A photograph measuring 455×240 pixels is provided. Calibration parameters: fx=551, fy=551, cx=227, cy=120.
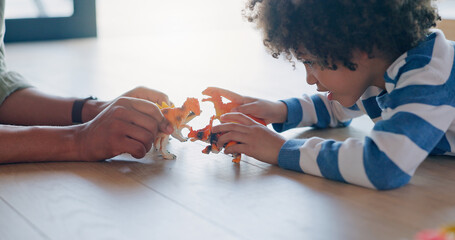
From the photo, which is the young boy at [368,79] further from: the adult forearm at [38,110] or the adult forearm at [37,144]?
the adult forearm at [38,110]

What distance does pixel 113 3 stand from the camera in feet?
13.9

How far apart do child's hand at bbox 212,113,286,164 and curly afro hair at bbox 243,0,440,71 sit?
18 centimetres

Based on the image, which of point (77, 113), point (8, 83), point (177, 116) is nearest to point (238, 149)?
point (177, 116)

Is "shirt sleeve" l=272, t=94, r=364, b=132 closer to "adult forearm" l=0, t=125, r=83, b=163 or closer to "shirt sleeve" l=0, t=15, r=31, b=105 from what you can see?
"adult forearm" l=0, t=125, r=83, b=163

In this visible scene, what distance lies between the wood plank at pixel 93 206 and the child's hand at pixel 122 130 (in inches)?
1.5

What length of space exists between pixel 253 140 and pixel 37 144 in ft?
1.39

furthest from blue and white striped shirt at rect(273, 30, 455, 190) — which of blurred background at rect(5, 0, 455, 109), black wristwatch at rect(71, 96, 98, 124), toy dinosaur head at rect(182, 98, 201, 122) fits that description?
black wristwatch at rect(71, 96, 98, 124)

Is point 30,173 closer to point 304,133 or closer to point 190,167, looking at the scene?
point 190,167

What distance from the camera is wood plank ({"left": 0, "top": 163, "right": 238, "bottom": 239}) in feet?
2.63

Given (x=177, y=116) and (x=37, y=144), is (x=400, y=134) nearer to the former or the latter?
(x=177, y=116)

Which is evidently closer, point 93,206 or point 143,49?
point 93,206

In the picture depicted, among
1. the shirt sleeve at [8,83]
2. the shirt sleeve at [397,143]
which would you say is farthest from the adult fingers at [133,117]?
the shirt sleeve at [8,83]

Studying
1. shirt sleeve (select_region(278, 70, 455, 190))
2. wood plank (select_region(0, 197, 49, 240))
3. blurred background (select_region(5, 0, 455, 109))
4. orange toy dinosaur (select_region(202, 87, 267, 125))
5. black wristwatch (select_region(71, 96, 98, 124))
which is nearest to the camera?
wood plank (select_region(0, 197, 49, 240))

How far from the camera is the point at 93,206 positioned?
0.89 metres
